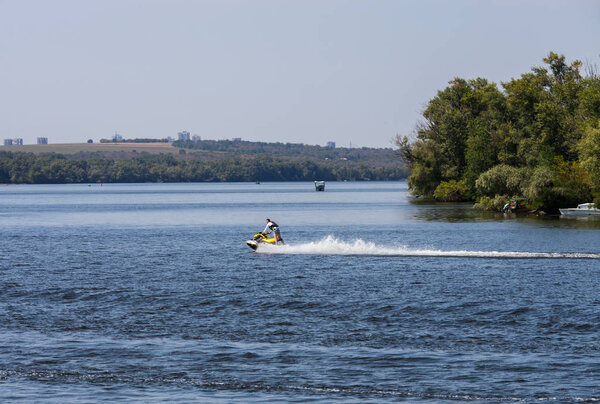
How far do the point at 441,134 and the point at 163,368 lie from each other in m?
122

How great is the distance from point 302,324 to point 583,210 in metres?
72.7

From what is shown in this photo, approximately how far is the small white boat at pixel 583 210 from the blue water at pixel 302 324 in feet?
121

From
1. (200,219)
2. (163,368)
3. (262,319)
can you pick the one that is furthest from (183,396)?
(200,219)

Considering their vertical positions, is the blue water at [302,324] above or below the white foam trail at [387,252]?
below

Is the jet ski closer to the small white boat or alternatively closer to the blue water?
the blue water

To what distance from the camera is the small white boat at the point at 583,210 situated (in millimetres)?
90625

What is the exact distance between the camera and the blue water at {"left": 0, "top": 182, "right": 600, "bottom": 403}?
66.7 ft

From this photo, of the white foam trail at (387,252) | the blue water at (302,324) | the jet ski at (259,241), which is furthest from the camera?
the jet ski at (259,241)

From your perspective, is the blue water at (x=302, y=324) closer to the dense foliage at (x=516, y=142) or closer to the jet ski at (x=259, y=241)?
the jet ski at (x=259, y=241)

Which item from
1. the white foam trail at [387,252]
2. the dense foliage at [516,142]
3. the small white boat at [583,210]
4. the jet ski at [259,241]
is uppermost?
the dense foliage at [516,142]

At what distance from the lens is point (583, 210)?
91.8 meters

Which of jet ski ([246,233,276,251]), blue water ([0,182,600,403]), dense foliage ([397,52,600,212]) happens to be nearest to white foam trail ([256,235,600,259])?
blue water ([0,182,600,403])

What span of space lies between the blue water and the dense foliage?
42.2 meters

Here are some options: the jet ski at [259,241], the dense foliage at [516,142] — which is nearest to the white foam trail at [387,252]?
the jet ski at [259,241]
